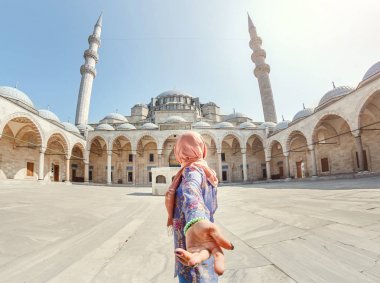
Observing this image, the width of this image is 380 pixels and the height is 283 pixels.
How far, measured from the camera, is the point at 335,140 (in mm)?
20484

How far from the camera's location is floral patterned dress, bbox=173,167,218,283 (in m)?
0.99

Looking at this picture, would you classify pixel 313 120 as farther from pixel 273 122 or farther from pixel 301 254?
pixel 301 254

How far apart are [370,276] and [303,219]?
2014 millimetres

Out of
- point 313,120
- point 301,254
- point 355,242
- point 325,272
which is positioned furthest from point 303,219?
point 313,120

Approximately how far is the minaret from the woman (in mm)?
31090

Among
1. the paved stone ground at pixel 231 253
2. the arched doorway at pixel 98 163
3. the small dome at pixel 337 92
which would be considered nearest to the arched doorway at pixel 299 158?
the small dome at pixel 337 92

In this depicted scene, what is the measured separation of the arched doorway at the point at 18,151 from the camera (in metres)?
17.6

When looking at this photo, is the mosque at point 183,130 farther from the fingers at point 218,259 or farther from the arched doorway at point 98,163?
the fingers at point 218,259

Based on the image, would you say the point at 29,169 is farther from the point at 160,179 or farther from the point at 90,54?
the point at 90,54

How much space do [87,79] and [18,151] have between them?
14.9 meters

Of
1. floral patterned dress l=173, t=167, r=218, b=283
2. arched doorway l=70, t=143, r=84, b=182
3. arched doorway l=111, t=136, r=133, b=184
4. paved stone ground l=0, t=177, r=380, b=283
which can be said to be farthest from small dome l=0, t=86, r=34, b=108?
floral patterned dress l=173, t=167, r=218, b=283

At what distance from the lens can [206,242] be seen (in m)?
0.90

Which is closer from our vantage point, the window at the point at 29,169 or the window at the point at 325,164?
the window at the point at 29,169

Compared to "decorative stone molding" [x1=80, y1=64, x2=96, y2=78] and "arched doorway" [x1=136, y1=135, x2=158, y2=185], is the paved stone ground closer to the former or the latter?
"arched doorway" [x1=136, y1=135, x2=158, y2=185]
